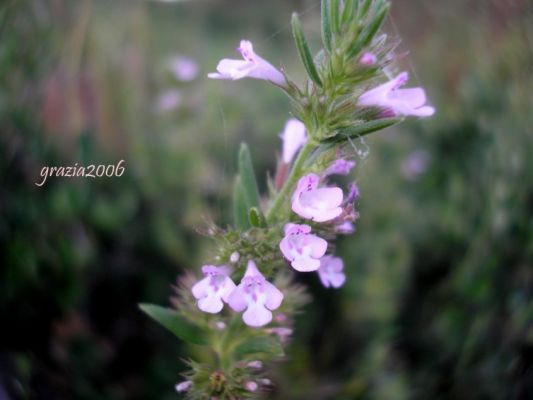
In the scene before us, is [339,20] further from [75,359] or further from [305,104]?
[75,359]

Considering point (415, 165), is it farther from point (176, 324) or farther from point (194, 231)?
point (176, 324)

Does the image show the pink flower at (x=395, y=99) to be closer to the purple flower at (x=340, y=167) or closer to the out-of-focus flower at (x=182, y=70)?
the purple flower at (x=340, y=167)

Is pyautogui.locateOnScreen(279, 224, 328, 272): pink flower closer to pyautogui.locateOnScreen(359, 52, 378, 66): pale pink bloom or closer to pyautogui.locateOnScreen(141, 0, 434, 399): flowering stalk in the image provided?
pyautogui.locateOnScreen(141, 0, 434, 399): flowering stalk

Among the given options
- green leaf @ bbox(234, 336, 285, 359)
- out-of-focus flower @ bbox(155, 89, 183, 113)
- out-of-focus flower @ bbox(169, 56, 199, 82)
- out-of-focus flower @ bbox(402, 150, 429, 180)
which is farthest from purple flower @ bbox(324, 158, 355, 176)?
out-of-focus flower @ bbox(402, 150, 429, 180)

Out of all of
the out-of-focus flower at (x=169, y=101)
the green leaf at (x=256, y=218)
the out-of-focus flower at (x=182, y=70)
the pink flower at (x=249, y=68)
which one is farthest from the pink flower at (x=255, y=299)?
the out-of-focus flower at (x=182, y=70)

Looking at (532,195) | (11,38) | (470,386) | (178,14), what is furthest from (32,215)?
(178,14)

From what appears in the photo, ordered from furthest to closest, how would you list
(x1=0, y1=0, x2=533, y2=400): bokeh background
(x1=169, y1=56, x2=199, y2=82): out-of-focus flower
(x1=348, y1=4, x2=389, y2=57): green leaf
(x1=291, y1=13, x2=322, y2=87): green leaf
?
(x1=169, y1=56, x2=199, y2=82): out-of-focus flower, (x1=0, y1=0, x2=533, y2=400): bokeh background, (x1=291, y1=13, x2=322, y2=87): green leaf, (x1=348, y1=4, x2=389, y2=57): green leaf
